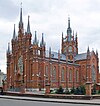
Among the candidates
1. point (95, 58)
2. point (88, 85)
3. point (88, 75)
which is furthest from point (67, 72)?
point (88, 85)

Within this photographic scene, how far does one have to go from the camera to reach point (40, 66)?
65.7 metres

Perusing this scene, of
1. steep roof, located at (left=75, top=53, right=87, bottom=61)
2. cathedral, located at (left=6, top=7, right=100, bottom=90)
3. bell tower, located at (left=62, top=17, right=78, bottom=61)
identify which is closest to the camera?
cathedral, located at (left=6, top=7, right=100, bottom=90)

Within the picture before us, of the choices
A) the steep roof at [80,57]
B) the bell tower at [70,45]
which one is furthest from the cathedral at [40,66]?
the bell tower at [70,45]

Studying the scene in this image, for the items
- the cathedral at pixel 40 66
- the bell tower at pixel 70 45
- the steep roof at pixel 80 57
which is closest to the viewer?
the cathedral at pixel 40 66

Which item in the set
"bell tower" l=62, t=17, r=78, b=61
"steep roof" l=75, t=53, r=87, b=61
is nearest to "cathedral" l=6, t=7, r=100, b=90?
"steep roof" l=75, t=53, r=87, b=61

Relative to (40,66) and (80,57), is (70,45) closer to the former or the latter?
(80,57)

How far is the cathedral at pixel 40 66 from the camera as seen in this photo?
64.3 metres

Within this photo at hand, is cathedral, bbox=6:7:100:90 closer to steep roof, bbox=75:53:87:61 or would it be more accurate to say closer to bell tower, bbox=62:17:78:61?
steep roof, bbox=75:53:87:61

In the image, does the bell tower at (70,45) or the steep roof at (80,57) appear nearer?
the steep roof at (80,57)

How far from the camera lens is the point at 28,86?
64.4 m

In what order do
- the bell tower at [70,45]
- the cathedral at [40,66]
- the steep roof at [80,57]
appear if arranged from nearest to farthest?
the cathedral at [40,66] < the steep roof at [80,57] < the bell tower at [70,45]

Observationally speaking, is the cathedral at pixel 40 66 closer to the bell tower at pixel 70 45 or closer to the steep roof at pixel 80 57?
the steep roof at pixel 80 57

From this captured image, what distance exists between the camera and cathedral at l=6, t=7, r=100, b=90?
6431 cm

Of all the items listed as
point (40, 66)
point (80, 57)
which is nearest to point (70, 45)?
point (80, 57)
